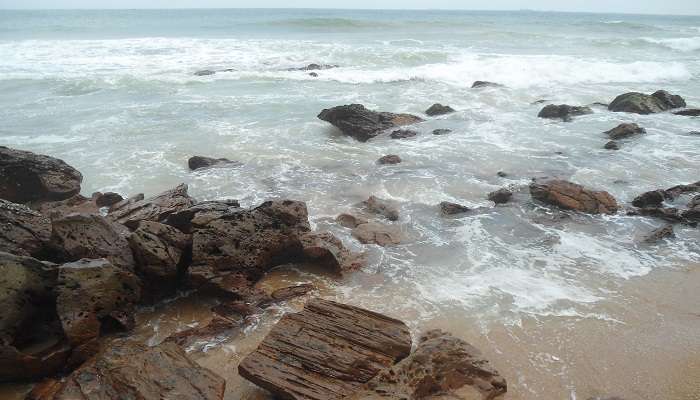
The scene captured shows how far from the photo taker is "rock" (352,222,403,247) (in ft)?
25.0

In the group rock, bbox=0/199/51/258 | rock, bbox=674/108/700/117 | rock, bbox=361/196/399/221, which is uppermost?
rock, bbox=0/199/51/258

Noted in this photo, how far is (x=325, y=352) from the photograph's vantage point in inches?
171

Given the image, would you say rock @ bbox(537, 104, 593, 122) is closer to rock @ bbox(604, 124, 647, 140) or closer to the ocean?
the ocean

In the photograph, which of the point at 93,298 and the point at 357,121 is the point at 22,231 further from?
the point at 357,121

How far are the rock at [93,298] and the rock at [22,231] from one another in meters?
1.19

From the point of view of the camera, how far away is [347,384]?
412 cm

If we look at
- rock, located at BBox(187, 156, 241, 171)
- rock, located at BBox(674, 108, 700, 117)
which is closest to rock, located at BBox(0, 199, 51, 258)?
rock, located at BBox(187, 156, 241, 171)

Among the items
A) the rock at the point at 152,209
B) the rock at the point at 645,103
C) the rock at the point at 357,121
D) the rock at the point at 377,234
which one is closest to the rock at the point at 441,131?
the rock at the point at 357,121

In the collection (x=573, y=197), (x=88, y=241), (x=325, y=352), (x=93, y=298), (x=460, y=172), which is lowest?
(x=460, y=172)

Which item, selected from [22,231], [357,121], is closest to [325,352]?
[22,231]

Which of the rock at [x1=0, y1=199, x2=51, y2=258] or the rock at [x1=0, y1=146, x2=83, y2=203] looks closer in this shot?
the rock at [x1=0, y1=199, x2=51, y2=258]

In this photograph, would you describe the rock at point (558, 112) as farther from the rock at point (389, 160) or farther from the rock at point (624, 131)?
the rock at point (389, 160)

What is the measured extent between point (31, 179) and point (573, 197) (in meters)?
10.2

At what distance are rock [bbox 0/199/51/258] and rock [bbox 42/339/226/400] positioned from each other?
229 centimetres
